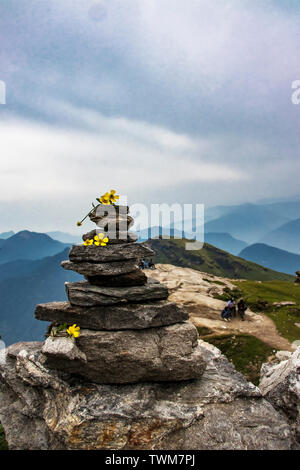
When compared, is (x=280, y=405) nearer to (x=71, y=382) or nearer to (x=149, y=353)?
(x=149, y=353)

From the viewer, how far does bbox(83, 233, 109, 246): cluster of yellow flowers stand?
14.8 m

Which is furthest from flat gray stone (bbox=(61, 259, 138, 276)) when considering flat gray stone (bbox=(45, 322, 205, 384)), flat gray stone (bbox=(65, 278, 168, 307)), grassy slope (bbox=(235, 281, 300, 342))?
grassy slope (bbox=(235, 281, 300, 342))

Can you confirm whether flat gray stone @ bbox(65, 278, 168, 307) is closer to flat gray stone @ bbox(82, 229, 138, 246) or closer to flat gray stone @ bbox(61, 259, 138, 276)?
flat gray stone @ bbox(61, 259, 138, 276)

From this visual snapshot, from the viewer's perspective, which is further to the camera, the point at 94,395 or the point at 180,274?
the point at 180,274

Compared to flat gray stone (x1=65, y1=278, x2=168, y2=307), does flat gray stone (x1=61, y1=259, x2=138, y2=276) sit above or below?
above

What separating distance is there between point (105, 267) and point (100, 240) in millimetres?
1614

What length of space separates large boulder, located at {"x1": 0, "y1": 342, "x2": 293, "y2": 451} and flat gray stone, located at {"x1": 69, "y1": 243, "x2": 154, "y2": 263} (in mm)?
6865

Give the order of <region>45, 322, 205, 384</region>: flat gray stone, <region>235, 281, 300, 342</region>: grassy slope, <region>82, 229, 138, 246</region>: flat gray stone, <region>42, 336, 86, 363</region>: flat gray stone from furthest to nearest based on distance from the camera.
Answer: <region>235, 281, 300, 342</region>: grassy slope
<region>82, 229, 138, 246</region>: flat gray stone
<region>45, 322, 205, 384</region>: flat gray stone
<region>42, 336, 86, 363</region>: flat gray stone

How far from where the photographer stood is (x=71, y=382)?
14.6m

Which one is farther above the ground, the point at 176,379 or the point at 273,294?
the point at 176,379

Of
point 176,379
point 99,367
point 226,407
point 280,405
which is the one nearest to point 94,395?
point 99,367
